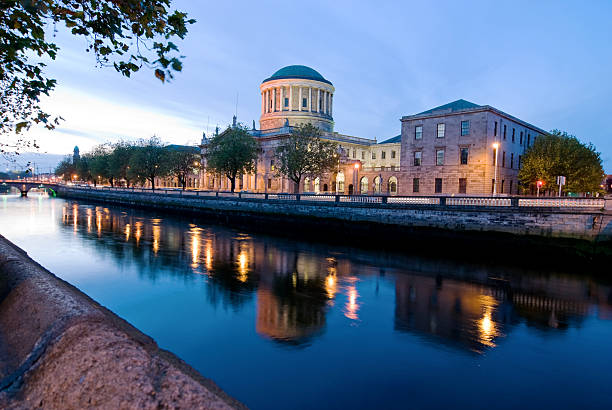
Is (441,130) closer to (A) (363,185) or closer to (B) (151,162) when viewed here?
(A) (363,185)

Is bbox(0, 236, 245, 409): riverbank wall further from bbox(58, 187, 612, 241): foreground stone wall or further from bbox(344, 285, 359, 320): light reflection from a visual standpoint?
bbox(58, 187, 612, 241): foreground stone wall

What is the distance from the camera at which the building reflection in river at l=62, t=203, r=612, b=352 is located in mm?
11422

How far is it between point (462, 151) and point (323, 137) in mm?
29556

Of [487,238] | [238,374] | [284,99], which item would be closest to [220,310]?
[238,374]

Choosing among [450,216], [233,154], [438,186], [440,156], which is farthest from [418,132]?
[450,216]

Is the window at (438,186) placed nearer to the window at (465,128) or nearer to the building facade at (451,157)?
the building facade at (451,157)

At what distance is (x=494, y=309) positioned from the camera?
13.2 meters

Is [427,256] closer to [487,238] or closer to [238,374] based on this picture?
[487,238]

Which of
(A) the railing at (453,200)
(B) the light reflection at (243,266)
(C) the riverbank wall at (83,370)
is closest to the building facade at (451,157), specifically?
(A) the railing at (453,200)

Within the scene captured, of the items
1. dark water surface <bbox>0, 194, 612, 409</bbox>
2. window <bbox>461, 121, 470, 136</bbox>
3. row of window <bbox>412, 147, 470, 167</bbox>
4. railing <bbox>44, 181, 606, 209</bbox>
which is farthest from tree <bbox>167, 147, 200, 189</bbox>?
dark water surface <bbox>0, 194, 612, 409</bbox>

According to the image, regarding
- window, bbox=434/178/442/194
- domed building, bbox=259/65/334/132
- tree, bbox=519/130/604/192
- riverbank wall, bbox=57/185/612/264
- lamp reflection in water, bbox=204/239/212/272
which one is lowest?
lamp reflection in water, bbox=204/239/212/272

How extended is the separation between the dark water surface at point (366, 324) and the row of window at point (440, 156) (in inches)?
984

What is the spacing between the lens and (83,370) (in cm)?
357

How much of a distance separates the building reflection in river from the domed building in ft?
201
